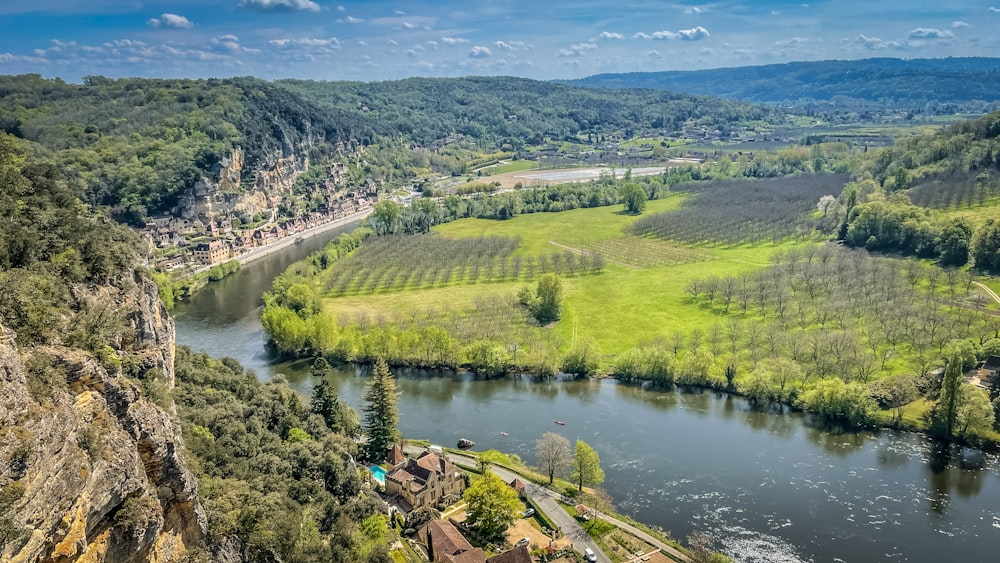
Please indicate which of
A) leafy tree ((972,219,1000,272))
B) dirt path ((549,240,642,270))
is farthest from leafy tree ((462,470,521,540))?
leafy tree ((972,219,1000,272))

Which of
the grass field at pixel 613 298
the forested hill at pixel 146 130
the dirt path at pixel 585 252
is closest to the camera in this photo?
the grass field at pixel 613 298

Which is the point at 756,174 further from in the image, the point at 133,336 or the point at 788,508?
the point at 133,336

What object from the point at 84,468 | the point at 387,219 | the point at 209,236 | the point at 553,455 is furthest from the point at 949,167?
the point at 84,468

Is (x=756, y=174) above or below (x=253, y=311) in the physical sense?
above

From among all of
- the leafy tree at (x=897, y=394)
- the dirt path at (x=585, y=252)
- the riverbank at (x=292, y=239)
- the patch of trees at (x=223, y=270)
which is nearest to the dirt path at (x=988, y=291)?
the leafy tree at (x=897, y=394)

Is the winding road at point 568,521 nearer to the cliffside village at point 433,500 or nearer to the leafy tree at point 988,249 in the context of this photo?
the cliffside village at point 433,500

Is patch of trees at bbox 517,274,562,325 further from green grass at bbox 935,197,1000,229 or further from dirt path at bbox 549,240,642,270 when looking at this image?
green grass at bbox 935,197,1000,229

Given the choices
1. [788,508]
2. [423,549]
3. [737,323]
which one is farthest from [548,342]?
[423,549]
